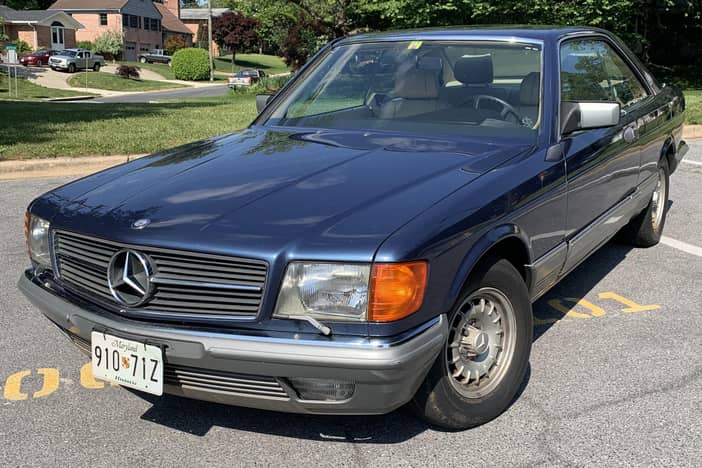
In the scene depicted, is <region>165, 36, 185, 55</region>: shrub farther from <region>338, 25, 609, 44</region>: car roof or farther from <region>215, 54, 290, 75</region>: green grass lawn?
<region>338, 25, 609, 44</region>: car roof

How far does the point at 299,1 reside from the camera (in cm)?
3616

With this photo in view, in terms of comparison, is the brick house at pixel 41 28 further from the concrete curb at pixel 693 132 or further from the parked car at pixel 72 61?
the concrete curb at pixel 693 132

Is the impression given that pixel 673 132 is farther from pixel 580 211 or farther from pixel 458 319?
pixel 458 319

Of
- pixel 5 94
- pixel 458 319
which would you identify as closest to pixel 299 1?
pixel 5 94

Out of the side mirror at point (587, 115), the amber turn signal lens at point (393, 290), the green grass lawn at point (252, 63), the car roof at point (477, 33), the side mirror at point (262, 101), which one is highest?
the car roof at point (477, 33)

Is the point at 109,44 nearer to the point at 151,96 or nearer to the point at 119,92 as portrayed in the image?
the point at 119,92

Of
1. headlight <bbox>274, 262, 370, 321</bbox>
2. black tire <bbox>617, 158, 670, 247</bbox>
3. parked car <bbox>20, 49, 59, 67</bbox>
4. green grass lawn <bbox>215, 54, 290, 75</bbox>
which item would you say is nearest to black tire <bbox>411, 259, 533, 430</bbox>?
headlight <bbox>274, 262, 370, 321</bbox>

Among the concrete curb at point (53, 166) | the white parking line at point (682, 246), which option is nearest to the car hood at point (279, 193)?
the white parking line at point (682, 246)

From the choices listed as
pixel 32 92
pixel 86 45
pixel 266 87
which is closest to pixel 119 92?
pixel 32 92

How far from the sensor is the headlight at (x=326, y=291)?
7.73 ft

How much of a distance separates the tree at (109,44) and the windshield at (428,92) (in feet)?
210

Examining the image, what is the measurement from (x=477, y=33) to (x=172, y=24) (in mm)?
86233

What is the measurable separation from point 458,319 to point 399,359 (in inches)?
20.4

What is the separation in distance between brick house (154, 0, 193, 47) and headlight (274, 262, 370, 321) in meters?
81.4
